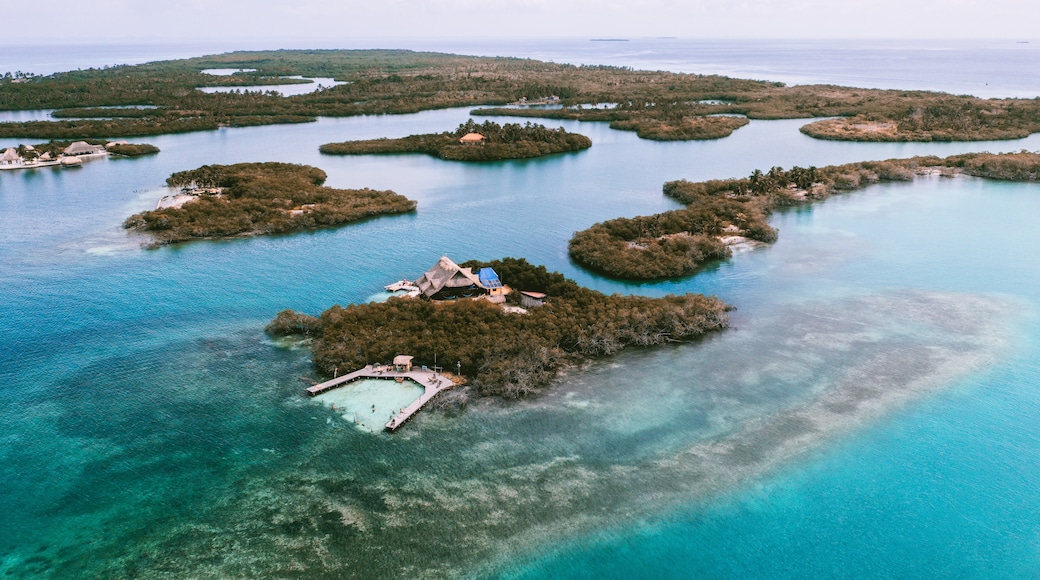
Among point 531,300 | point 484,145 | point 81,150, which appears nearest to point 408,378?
point 531,300

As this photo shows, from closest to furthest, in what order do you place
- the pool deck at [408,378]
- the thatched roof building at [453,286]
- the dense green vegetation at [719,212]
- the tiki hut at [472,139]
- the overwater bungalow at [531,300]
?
the pool deck at [408,378], the overwater bungalow at [531,300], the thatched roof building at [453,286], the dense green vegetation at [719,212], the tiki hut at [472,139]

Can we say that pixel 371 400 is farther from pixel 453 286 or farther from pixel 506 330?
pixel 453 286

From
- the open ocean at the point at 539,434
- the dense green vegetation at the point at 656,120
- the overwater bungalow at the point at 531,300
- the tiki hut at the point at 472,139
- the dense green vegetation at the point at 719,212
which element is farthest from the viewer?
the dense green vegetation at the point at 656,120

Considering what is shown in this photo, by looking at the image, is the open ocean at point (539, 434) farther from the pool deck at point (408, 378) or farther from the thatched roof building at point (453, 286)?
the thatched roof building at point (453, 286)

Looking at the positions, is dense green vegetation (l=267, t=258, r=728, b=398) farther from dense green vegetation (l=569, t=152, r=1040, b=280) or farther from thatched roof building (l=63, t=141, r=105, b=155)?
thatched roof building (l=63, t=141, r=105, b=155)

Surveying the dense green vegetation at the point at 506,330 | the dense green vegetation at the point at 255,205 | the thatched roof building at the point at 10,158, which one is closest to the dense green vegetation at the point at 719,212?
the dense green vegetation at the point at 506,330

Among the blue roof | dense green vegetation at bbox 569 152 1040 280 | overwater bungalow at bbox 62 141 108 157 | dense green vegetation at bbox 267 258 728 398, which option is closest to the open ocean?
dense green vegetation at bbox 267 258 728 398
